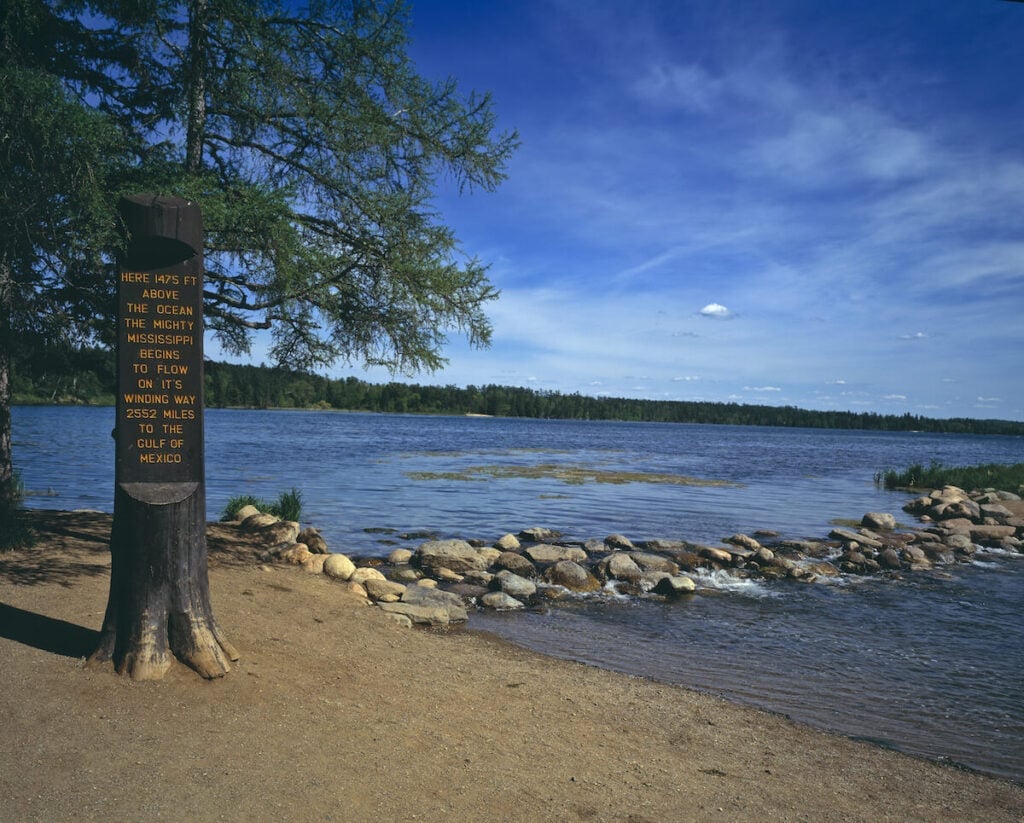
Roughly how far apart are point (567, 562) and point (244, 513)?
6.95m

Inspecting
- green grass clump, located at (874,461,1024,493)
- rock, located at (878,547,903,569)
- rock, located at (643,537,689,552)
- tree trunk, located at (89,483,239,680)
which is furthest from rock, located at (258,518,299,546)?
green grass clump, located at (874,461,1024,493)

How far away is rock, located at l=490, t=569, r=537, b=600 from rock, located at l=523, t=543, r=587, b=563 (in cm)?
196

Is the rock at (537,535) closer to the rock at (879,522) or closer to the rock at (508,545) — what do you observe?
the rock at (508,545)

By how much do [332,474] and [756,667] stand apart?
2745 centimetres

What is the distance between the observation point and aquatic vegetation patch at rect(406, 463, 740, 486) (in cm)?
3572

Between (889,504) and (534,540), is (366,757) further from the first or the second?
(889,504)

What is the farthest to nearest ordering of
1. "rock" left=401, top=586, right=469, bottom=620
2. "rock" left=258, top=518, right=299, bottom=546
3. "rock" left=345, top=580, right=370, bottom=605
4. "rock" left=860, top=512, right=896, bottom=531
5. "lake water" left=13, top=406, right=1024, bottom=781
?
"rock" left=860, top=512, right=896, bottom=531
"rock" left=258, top=518, right=299, bottom=546
"rock" left=345, top=580, right=370, bottom=605
"rock" left=401, top=586, right=469, bottom=620
"lake water" left=13, top=406, right=1024, bottom=781

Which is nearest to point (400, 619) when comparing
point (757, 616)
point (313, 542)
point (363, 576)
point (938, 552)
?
point (363, 576)

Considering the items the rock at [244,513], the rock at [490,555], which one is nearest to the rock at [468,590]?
the rock at [490,555]

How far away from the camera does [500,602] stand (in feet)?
39.0

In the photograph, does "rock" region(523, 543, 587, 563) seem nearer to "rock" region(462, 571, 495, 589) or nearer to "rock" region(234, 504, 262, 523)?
"rock" region(462, 571, 495, 589)

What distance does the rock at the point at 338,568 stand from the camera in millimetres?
11945

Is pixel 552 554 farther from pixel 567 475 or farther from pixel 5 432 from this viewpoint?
pixel 567 475

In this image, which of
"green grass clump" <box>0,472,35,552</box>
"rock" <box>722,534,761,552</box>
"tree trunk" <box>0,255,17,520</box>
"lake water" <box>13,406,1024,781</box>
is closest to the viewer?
"lake water" <box>13,406,1024,781</box>
